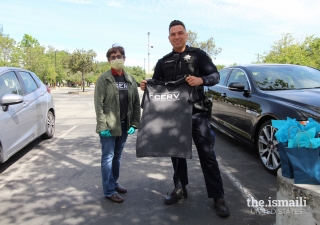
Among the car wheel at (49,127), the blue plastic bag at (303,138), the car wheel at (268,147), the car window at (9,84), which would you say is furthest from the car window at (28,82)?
the blue plastic bag at (303,138)

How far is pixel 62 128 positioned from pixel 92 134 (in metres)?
1.48

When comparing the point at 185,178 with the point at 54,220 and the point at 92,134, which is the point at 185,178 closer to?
the point at 54,220

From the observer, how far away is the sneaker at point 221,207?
276 centimetres

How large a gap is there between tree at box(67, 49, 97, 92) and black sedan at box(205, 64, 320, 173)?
2593 centimetres

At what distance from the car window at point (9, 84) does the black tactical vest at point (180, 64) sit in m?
2.90

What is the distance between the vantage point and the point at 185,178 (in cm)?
320

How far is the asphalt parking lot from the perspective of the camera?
279 centimetres

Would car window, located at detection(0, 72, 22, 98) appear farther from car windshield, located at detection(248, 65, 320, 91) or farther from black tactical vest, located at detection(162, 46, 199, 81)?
car windshield, located at detection(248, 65, 320, 91)

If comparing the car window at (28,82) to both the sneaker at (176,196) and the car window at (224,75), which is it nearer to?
the sneaker at (176,196)

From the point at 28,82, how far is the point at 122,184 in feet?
10.8

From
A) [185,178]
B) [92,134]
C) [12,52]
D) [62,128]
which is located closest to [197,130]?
[185,178]

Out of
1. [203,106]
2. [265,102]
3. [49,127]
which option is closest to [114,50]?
[203,106]

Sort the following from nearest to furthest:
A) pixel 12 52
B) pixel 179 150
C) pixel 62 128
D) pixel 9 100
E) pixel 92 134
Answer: pixel 179 150 → pixel 9 100 → pixel 92 134 → pixel 62 128 → pixel 12 52

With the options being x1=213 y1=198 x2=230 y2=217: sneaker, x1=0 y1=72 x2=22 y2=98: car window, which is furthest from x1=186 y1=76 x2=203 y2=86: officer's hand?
x1=0 y1=72 x2=22 y2=98: car window
